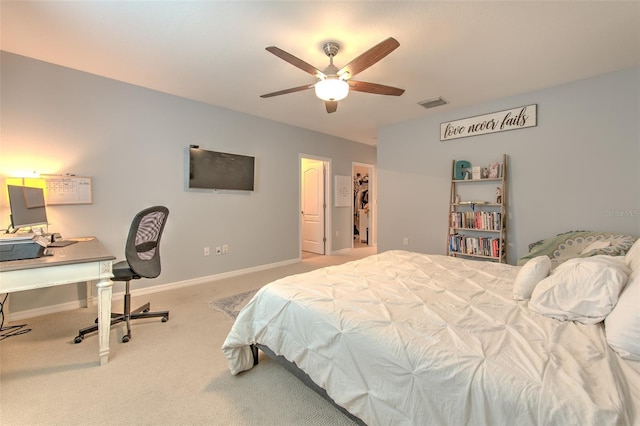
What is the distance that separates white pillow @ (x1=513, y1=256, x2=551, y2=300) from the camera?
1555 mm

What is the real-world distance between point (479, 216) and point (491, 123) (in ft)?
4.20

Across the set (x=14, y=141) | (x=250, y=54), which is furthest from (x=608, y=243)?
(x=14, y=141)

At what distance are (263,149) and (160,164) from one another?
5.19 feet

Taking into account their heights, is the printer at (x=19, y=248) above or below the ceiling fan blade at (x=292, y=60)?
below

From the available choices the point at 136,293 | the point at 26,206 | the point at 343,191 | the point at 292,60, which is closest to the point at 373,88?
the point at 292,60

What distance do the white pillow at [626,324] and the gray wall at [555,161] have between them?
2560 millimetres

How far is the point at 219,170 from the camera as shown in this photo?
3.98 metres

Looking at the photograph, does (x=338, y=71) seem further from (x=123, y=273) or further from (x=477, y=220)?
(x=477, y=220)

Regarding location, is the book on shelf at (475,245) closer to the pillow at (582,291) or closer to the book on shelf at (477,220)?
the book on shelf at (477,220)

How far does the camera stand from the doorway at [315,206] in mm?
5855

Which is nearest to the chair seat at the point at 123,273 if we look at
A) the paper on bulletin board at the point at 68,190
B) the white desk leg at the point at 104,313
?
the white desk leg at the point at 104,313

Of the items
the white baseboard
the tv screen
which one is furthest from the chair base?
the tv screen

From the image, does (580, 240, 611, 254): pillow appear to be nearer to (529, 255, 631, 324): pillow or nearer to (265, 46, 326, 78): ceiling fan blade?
(529, 255, 631, 324): pillow

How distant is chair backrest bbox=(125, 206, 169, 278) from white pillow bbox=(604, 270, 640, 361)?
9.77 feet
